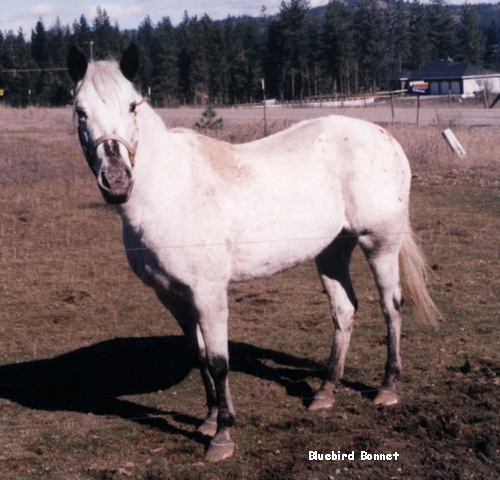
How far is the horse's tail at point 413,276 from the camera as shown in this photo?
5.29 metres

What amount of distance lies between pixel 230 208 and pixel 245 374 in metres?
1.89

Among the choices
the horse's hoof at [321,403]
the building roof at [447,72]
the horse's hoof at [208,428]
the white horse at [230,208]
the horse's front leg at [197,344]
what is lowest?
the horse's hoof at [321,403]

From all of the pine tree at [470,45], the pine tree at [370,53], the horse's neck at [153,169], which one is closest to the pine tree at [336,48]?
the pine tree at [370,53]

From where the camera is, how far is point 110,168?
363 cm

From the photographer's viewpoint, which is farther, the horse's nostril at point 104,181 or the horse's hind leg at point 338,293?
the horse's hind leg at point 338,293

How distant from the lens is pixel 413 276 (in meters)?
5.36

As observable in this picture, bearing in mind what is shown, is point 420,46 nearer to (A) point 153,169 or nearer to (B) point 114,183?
(A) point 153,169

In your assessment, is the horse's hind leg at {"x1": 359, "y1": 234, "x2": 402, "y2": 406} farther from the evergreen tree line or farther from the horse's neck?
the evergreen tree line

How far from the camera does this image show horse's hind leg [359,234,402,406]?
496cm

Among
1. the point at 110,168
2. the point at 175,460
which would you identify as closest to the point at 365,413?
the point at 175,460

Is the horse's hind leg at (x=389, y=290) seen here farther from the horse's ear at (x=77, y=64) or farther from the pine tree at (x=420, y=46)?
the pine tree at (x=420, y=46)

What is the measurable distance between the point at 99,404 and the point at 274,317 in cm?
231

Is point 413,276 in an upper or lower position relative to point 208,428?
upper

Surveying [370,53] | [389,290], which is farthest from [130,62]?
[370,53]
